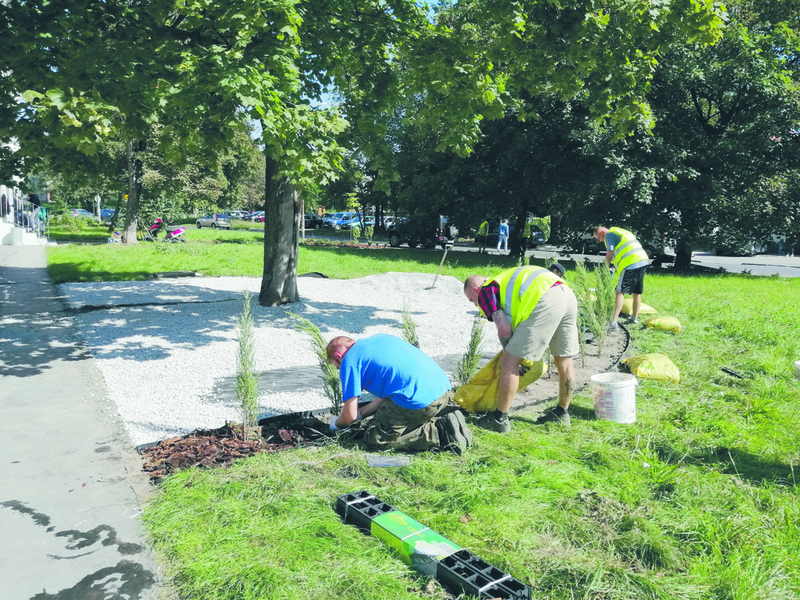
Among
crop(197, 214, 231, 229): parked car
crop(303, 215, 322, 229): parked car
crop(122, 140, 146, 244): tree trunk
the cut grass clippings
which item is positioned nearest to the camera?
the cut grass clippings

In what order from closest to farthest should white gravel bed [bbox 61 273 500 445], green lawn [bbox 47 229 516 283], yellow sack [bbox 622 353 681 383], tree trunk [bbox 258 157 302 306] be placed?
1. white gravel bed [bbox 61 273 500 445]
2. yellow sack [bbox 622 353 681 383]
3. tree trunk [bbox 258 157 302 306]
4. green lawn [bbox 47 229 516 283]

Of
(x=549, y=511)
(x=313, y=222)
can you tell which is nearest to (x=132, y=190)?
(x=549, y=511)

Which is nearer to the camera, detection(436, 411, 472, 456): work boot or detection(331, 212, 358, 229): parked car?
detection(436, 411, 472, 456): work boot

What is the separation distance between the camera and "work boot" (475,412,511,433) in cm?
474

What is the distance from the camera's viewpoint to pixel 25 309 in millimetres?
9781

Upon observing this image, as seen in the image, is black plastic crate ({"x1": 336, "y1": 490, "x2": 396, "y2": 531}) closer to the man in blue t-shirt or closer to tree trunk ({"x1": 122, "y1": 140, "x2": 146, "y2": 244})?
the man in blue t-shirt

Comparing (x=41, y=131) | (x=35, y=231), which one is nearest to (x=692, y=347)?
(x=41, y=131)

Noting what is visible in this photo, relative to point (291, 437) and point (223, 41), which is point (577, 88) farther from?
point (291, 437)

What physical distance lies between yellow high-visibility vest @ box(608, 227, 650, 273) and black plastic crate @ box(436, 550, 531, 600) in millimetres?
7052

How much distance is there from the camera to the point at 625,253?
8.87m

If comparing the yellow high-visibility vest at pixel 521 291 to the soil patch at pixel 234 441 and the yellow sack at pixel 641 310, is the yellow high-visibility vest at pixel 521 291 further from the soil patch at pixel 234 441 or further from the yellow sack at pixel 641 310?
the yellow sack at pixel 641 310

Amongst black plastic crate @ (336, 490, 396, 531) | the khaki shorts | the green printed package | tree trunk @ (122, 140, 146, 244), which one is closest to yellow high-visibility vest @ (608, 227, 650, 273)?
the khaki shorts

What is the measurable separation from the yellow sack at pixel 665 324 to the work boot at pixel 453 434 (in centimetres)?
587

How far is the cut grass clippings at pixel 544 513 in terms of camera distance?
8.87 feet
